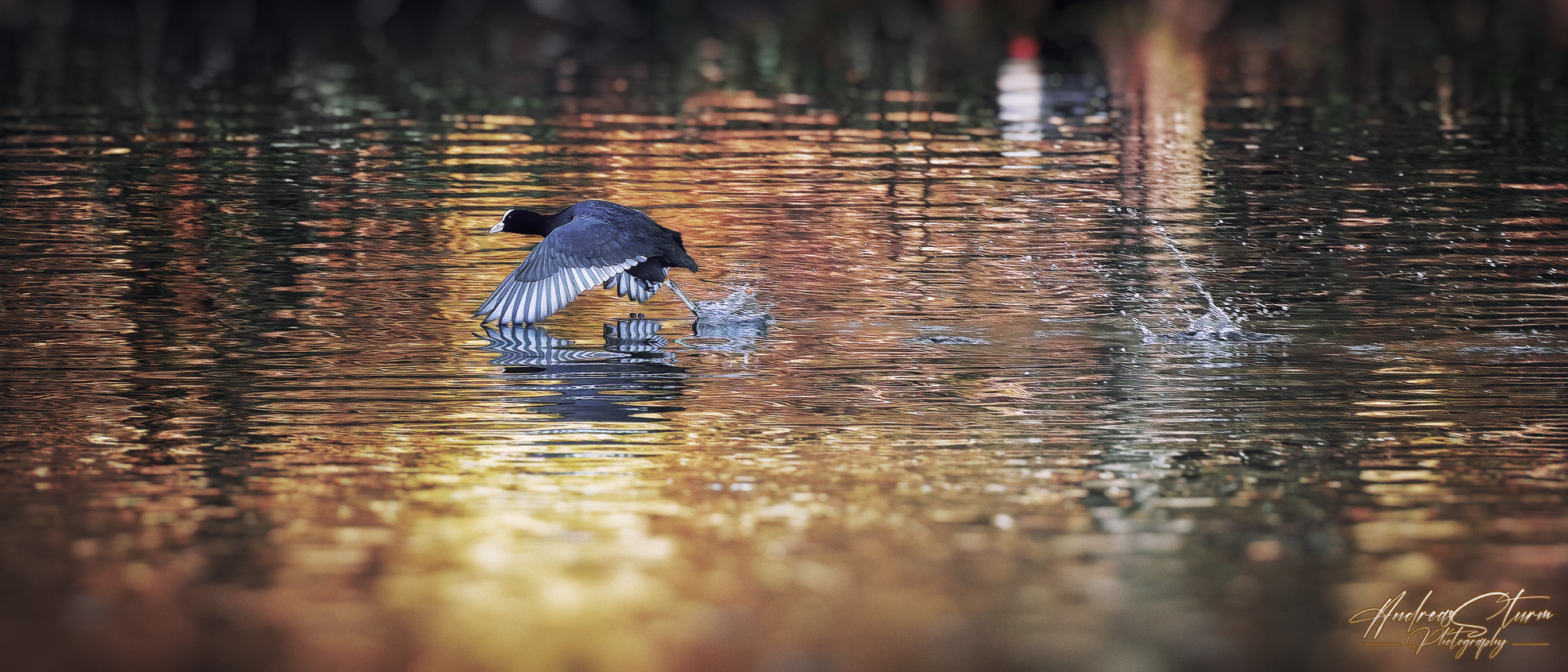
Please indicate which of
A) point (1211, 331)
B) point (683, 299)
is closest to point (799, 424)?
point (683, 299)

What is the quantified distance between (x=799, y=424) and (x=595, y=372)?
205 cm

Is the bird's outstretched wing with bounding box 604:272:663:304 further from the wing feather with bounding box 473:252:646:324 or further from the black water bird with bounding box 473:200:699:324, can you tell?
the wing feather with bounding box 473:252:646:324

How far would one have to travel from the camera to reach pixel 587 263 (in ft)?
44.0

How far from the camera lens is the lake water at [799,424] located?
26.1 ft

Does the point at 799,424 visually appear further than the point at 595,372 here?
No

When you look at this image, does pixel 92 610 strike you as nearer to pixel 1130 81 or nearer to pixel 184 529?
pixel 184 529

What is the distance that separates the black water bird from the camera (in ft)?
43.8

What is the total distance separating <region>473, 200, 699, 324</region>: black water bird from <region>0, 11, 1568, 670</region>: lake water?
335 mm

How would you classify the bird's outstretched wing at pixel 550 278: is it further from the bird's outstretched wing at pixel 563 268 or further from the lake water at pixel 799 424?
the lake water at pixel 799 424

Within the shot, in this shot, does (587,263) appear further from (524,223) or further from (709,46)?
(709,46)

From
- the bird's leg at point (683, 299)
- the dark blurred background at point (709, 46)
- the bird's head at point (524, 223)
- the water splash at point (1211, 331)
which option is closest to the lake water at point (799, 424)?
the water splash at point (1211, 331)

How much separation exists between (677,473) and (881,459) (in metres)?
1.15

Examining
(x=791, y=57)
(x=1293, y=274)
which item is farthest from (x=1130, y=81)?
(x=1293, y=274)

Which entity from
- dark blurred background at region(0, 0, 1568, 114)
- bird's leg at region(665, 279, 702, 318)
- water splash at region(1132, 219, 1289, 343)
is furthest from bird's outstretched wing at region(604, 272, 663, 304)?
dark blurred background at region(0, 0, 1568, 114)
